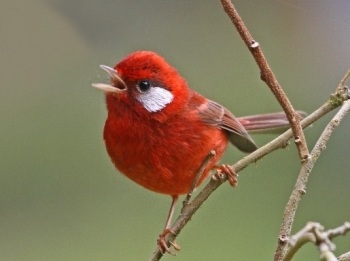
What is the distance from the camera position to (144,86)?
2764mm

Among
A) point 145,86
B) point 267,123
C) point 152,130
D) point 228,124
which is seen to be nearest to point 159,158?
point 152,130

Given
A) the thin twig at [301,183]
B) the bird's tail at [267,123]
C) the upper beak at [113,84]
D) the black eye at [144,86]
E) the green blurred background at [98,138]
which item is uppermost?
the green blurred background at [98,138]

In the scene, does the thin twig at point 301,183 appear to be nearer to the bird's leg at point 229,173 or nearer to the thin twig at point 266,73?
the thin twig at point 266,73

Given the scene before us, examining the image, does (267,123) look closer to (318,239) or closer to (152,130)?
(152,130)

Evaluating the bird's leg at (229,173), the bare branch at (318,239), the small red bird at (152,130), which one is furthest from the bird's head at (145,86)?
the bare branch at (318,239)

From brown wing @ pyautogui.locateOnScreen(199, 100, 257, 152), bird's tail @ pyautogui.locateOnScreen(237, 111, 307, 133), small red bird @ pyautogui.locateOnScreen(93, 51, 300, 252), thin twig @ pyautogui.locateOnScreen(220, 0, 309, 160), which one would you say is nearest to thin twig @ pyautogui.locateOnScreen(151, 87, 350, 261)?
thin twig @ pyautogui.locateOnScreen(220, 0, 309, 160)

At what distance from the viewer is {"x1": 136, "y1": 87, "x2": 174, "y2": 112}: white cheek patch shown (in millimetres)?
2781

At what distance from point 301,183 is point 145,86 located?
3.16 feet

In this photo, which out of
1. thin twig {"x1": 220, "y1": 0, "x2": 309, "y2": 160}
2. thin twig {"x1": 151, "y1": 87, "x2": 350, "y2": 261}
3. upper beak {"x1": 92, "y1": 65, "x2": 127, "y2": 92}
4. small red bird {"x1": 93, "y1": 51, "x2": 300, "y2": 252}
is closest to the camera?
thin twig {"x1": 220, "y1": 0, "x2": 309, "y2": 160}

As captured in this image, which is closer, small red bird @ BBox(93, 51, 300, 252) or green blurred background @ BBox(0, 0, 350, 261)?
small red bird @ BBox(93, 51, 300, 252)

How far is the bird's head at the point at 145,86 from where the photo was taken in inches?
105

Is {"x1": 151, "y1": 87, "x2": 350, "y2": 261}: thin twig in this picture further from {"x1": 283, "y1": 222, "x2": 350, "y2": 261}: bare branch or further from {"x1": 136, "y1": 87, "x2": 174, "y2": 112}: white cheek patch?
{"x1": 136, "y1": 87, "x2": 174, "y2": 112}: white cheek patch

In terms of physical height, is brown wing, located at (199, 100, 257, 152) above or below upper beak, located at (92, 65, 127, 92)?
above

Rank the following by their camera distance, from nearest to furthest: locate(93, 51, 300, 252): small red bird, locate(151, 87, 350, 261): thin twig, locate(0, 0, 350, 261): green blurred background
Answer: locate(151, 87, 350, 261): thin twig
locate(93, 51, 300, 252): small red bird
locate(0, 0, 350, 261): green blurred background
